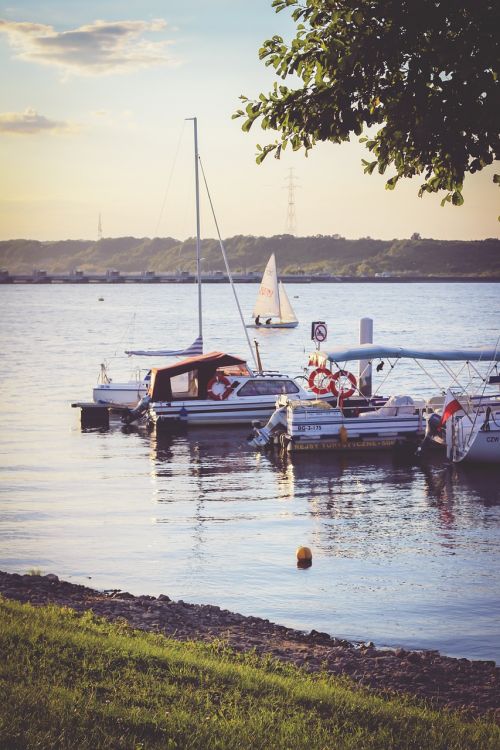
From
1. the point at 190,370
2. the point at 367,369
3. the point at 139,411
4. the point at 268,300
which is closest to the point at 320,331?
the point at 367,369

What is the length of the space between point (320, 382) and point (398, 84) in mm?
27067

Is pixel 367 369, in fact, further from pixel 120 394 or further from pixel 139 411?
pixel 120 394

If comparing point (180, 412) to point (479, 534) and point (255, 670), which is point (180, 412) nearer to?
point (479, 534)

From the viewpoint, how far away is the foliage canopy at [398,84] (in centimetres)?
1052

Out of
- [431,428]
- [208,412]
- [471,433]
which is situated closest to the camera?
[471,433]

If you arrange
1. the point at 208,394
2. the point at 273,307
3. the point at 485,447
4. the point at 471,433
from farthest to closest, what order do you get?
the point at 273,307 → the point at 208,394 → the point at 471,433 → the point at 485,447

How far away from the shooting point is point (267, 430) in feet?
115

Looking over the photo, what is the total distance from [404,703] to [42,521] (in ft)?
48.1

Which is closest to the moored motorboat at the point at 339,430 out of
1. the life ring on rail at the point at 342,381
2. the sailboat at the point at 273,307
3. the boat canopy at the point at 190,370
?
the life ring on rail at the point at 342,381

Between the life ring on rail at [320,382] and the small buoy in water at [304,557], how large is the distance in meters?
18.4

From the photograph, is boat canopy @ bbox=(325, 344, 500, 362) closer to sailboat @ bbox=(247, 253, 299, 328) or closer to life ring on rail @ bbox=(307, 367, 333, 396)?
life ring on rail @ bbox=(307, 367, 333, 396)

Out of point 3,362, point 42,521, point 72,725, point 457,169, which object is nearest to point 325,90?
point 457,169

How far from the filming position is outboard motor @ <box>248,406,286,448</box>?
35.0 metres

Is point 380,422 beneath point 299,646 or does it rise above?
above
